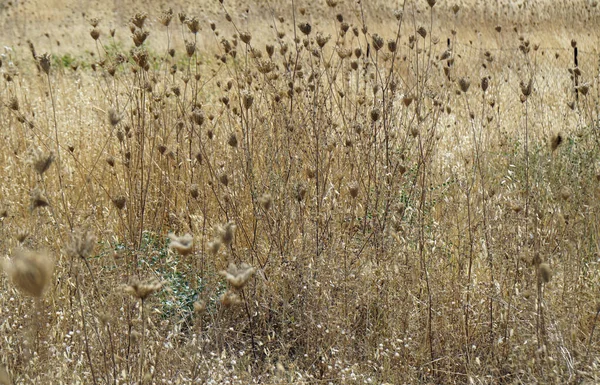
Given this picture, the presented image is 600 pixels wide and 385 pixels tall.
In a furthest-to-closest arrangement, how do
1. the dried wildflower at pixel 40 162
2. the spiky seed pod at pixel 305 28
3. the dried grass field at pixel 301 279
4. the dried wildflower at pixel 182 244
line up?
1. the spiky seed pod at pixel 305 28
2. the dried grass field at pixel 301 279
3. the dried wildflower at pixel 40 162
4. the dried wildflower at pixel 182 244

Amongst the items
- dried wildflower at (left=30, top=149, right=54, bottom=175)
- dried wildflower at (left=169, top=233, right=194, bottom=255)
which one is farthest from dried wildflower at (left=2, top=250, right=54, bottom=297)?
dried wildflower at (left=30, top=149, right=54, bottom=175)

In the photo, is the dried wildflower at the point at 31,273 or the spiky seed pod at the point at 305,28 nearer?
the dried wildflower at the point at 31,273

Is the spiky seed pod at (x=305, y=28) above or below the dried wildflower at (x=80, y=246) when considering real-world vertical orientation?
above

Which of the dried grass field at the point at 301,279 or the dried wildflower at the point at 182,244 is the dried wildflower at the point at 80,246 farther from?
the dried wildflower at the point at 182,244

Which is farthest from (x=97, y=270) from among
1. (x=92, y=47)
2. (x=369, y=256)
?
(x=92, y=47)

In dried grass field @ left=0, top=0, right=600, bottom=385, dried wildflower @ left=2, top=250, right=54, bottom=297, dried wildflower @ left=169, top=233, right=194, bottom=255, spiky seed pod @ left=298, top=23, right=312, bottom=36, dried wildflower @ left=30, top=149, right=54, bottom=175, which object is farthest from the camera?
spiky seed pod @ left=298, top=23, right=312, bottom=36

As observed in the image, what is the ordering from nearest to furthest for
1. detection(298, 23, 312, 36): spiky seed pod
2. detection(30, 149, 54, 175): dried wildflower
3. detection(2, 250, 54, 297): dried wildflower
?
detection(2, 250, 54, 297): dried wildflower, detection(30, 149, 54, 175): dried wildflower, detection(298, 23, 312, 36): spiky seed pod

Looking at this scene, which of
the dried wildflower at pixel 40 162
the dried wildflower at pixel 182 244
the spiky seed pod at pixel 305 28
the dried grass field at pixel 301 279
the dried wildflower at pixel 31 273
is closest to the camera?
the dried wildflower at pixel 31 273

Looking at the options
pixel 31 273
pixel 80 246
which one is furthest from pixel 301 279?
pixel 31 273

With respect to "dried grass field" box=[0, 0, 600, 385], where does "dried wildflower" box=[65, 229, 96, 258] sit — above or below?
above

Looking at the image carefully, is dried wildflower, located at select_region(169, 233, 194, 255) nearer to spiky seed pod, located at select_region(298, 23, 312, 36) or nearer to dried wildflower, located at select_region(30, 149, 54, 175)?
dried wildflower, located at select_region(30, 149, 54, 175)

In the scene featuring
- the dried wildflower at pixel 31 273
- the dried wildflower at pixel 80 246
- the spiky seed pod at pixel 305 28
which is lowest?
the dried wildflower at pixel 80 246

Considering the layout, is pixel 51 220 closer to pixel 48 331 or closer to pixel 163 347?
pixel 48 331

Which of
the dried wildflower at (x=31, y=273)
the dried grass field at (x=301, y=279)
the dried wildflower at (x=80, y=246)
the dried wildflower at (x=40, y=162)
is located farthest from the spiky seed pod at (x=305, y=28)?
the dried wildflower at (x=31, y=273)
